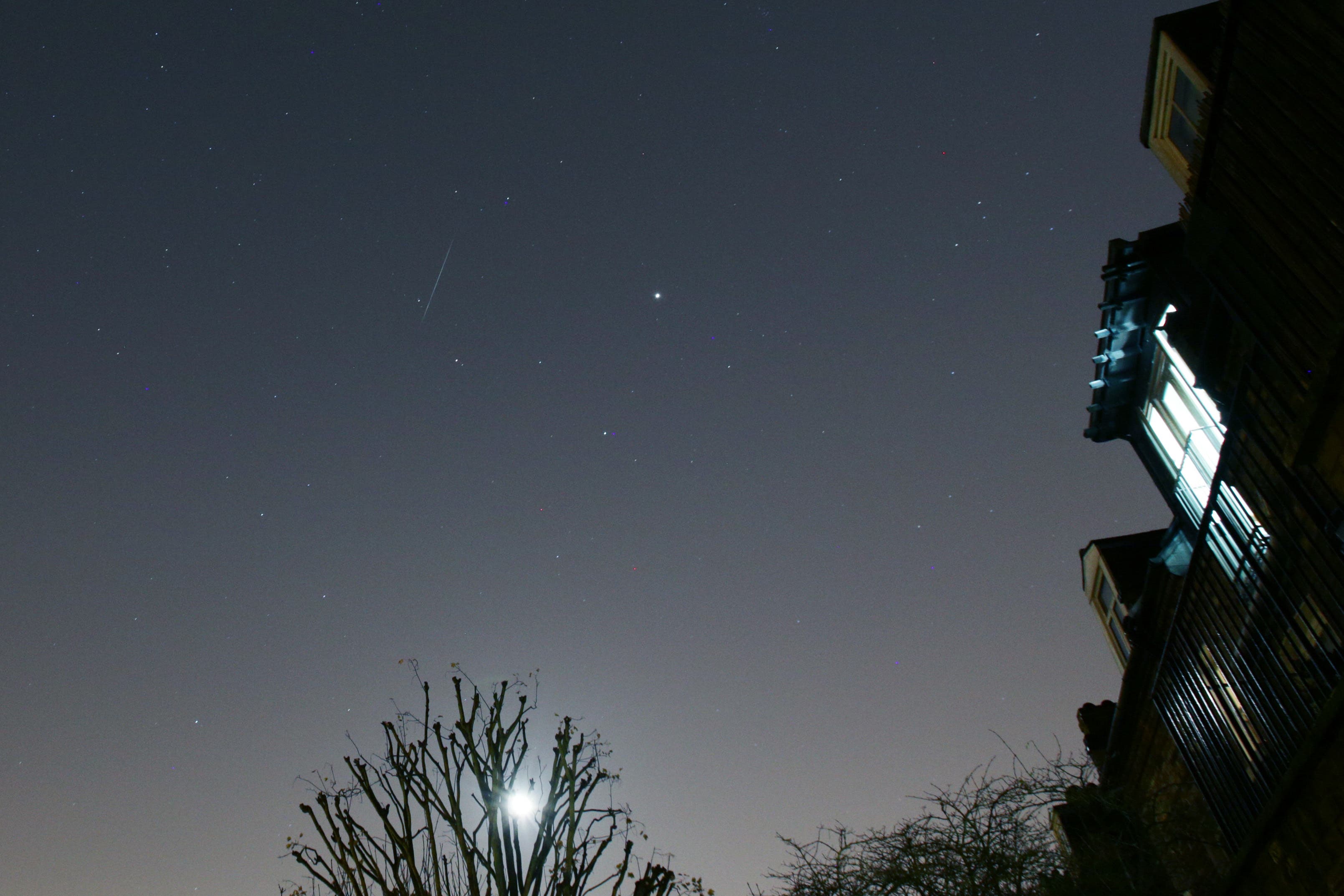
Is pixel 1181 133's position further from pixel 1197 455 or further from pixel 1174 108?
pixel 1197 455

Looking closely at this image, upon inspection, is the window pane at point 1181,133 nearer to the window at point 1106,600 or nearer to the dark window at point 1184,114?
the dark window at point 1184,114

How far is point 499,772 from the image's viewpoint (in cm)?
914

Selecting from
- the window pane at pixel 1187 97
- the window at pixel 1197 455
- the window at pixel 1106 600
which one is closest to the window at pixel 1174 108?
the window pane at pixel 1187 97

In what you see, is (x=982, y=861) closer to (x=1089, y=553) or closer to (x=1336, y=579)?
(x=1336, y=579)

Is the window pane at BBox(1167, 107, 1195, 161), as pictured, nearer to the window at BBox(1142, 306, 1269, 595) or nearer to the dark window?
the dark window

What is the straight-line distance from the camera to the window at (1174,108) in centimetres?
1151

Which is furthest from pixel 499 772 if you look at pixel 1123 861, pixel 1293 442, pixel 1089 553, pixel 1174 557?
pixel 1089 553

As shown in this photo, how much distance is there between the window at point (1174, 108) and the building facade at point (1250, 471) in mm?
83

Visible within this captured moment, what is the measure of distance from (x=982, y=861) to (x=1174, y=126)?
415 inches

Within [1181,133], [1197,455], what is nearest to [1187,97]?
[1181,133]

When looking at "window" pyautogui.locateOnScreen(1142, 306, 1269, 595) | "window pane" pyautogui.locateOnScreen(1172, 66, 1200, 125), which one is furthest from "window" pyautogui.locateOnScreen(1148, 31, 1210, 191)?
"window" pyautogui.locateOnScreen(1142, 306, 1269, 595)

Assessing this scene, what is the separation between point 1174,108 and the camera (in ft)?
40.1

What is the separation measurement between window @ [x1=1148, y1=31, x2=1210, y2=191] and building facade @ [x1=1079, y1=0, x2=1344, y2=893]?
83 mm

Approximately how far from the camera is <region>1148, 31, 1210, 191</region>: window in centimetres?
1151
